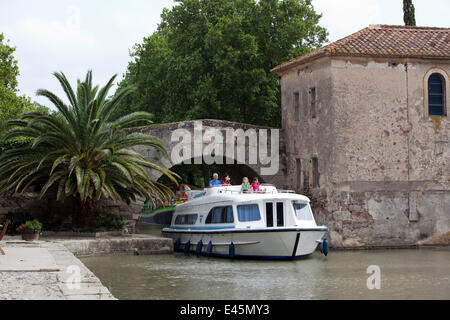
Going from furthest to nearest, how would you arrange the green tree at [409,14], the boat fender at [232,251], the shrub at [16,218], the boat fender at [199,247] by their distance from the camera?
the green tree at [409,14] → the shrub at [16,218] → the boat fender at [199,247] → the boat fender at [232,251]

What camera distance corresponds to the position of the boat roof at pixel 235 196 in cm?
2147

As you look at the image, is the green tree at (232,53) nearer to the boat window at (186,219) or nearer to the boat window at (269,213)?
the boat window at (186,219)

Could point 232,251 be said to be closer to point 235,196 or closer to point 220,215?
point 220,215

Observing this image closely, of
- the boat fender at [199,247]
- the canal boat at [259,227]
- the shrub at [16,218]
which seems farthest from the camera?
the shrub at [16,218]

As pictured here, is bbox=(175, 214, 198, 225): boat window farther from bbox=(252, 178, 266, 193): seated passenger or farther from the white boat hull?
bbox=(252, 178, 266, 193): seated passenger

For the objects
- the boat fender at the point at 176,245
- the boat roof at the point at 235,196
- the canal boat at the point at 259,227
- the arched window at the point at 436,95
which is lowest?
the boat fender at the point at 176,245

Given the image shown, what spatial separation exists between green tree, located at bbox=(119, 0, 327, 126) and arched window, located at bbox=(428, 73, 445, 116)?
8.90 meters

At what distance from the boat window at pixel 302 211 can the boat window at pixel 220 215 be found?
193 cm

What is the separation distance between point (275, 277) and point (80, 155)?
31.2 ft

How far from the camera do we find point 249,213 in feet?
70.4

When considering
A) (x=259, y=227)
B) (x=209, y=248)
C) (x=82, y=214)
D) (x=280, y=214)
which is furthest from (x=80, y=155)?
(x=280, y=214)

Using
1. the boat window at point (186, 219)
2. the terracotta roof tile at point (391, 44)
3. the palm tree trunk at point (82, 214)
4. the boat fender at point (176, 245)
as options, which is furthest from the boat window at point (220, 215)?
the terracotta roof tile at point (391, 44)

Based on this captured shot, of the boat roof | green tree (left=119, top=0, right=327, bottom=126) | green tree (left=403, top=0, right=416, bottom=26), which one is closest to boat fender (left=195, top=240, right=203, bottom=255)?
the boat roof

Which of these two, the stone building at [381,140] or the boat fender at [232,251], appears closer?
the boat fender at [232,251]
